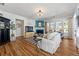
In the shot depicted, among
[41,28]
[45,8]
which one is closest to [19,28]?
[41,28]

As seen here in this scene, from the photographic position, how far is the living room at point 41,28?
2.50m

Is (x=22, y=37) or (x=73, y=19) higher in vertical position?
(x=73, y=19)

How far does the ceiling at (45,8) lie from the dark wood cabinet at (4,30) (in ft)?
1.17

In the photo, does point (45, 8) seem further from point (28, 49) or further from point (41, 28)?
point (28, 49)

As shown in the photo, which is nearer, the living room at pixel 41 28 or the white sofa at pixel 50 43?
the living room at pixel 41 28

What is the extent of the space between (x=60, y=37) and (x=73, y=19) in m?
0.60

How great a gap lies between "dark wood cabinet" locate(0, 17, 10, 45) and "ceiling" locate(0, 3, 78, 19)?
356mm

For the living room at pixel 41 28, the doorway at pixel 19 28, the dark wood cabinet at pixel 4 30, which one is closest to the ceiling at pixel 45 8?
the living room at pixel 41 28

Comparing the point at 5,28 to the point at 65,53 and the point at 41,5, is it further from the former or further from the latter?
the point at 65,53

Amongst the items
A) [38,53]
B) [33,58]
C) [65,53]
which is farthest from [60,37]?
[33,58]

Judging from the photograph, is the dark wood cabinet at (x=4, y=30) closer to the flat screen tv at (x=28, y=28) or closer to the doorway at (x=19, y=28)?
the doorway at (x=19, y=28)

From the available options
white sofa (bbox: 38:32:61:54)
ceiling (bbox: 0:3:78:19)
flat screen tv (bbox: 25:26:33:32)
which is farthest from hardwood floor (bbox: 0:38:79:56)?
ceiling (bbox: 0:3:78:19)

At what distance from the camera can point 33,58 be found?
244 cm

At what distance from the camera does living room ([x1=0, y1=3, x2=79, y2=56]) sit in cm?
250
